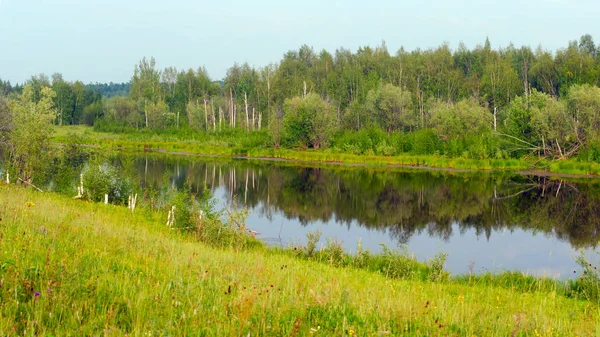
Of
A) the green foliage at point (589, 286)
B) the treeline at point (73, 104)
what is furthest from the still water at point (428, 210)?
the treeline at point (73, 104)

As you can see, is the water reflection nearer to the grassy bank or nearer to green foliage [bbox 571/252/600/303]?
the grassy bank

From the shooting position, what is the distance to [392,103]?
6506 cm

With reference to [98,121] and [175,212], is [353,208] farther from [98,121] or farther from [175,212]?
[98,121]

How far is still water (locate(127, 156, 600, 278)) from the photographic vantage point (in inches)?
793

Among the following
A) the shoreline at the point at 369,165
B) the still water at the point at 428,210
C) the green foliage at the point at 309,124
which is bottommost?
the still water at the point at 428,210

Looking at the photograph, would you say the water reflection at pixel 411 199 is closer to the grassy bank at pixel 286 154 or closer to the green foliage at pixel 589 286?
the grassy bank at pixel 286 154

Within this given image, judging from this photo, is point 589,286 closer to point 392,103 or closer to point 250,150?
point 250,150

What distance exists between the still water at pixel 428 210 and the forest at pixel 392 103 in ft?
26.2

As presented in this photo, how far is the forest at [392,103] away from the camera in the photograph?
49.6m

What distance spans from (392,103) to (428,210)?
3768 centimetres

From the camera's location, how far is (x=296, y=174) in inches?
1743

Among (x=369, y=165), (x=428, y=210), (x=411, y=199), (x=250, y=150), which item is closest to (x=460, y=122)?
Result: (x=369, y=165)

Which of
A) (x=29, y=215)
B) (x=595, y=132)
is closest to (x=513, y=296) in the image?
(x=29, y=215)

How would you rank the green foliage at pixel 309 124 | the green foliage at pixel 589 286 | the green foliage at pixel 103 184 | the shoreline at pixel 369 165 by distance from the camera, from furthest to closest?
the green foliage at pixel 309 124
the shoreline at pixel 369 165
the green foliage at pixel 103 184
the green foliage at pixel 589 286
